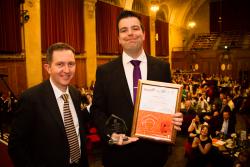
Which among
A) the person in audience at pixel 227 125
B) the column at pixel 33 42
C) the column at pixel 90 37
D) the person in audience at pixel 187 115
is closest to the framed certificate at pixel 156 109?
the person in audience at pixel 227 125

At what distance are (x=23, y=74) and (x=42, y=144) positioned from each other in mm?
10032

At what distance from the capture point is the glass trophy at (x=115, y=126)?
218cm

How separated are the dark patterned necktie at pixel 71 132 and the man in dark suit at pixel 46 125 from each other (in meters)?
0.01

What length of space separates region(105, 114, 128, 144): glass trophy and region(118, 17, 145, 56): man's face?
63 centimetres

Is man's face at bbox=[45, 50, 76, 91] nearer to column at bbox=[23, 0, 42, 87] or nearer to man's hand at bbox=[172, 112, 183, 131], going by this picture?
man's hand at bbox=[172, 112, 183, 131]

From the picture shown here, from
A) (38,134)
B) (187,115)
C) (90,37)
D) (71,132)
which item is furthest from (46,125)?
(90,37)

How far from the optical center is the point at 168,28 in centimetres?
2594

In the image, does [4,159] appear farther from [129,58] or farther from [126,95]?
[129,58]

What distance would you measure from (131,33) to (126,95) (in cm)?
55

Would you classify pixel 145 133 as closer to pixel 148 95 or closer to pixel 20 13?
pixel 148 95

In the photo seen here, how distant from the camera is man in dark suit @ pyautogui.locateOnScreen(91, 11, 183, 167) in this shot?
2281mm

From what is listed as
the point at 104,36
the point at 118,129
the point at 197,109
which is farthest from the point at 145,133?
the point at 104,36

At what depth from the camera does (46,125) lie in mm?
2508

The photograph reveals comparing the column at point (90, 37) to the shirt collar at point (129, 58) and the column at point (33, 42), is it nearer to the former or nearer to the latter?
the column at point (33, 42)
